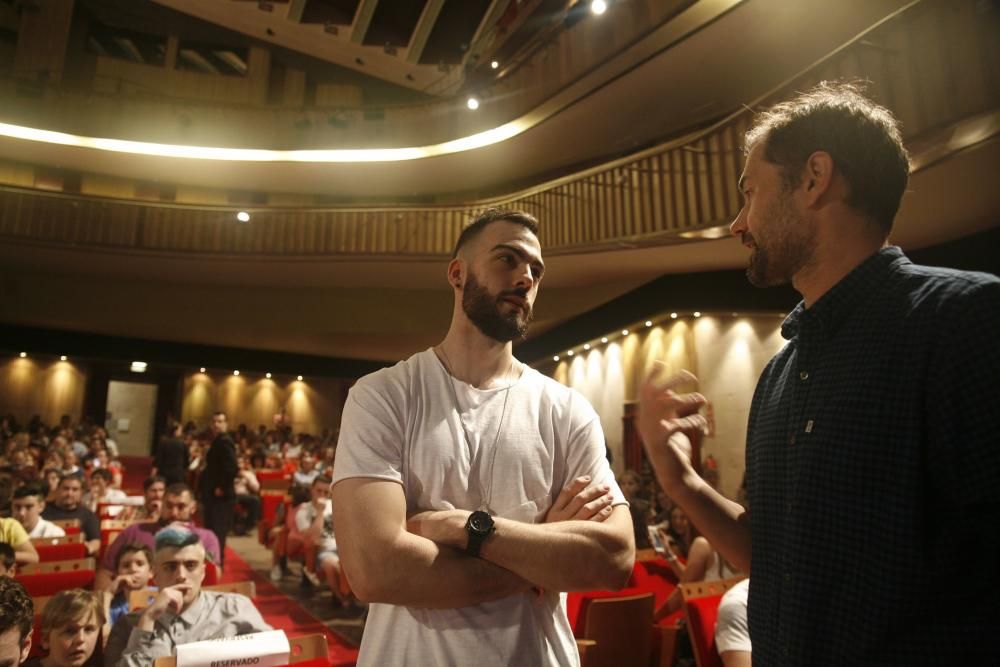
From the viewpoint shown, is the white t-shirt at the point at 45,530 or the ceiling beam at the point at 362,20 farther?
the ceiling beam at the point at 362,20

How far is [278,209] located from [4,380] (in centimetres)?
735

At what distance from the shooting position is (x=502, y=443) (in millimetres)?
1389

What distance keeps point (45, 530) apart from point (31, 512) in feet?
0.71

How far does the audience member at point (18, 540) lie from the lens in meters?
4.04

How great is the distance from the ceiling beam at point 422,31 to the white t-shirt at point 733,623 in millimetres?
14361

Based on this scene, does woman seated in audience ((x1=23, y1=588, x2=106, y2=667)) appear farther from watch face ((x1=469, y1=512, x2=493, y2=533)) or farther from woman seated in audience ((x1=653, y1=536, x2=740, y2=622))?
woman seated in audience ((x1=653, y1=536, x2=740, y2=622))

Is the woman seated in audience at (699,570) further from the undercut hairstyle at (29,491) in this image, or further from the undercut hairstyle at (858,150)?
the undercut hairstyle at (29,491)

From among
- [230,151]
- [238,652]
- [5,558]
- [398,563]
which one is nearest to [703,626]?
[238,652]

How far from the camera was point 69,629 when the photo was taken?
8.39 feet

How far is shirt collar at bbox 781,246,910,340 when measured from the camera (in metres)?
1.07

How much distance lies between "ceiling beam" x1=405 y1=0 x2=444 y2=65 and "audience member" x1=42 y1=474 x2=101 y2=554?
490 inches

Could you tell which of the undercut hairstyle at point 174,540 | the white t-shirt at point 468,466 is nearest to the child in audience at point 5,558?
the undercut hairstyle at point 174,540

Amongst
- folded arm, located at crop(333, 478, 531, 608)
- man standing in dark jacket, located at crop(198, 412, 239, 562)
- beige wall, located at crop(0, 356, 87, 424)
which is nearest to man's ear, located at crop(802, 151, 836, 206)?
folded arm, located at crop(333, 478, 531, 608)

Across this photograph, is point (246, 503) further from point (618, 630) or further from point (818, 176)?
point (818, 176)
